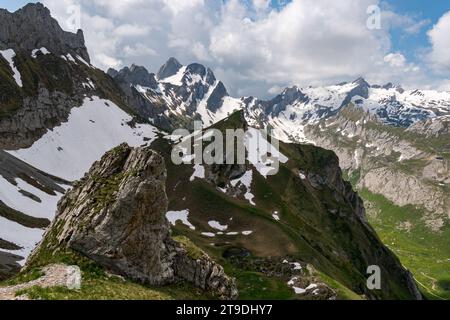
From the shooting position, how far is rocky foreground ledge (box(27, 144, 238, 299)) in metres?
33.6

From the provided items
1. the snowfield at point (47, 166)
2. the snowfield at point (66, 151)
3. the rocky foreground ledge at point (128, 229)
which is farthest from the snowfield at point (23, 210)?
the rocky foreground ledge at point (128, 229)

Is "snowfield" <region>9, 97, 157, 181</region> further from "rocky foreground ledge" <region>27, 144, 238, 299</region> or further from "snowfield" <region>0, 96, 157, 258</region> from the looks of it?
"rocky foreground ledge" <region>27, 144, 238, 299</region>

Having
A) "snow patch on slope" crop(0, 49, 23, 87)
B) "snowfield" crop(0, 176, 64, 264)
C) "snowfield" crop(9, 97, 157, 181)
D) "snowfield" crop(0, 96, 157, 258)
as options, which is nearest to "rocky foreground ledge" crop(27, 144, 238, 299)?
"snowfield" crop(0, 176, 64, 264)

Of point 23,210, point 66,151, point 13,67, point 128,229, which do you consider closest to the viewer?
point 128,229

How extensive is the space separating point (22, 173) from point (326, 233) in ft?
327

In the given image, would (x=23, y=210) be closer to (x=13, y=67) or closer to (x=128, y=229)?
(x=128, y=229)

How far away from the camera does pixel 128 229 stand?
35.4 metres

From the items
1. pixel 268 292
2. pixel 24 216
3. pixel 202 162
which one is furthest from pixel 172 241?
pixel 202 162

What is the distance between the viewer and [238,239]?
11269 cm

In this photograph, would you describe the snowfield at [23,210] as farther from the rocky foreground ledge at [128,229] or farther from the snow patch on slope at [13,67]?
the snow patch on slope at [13,67]

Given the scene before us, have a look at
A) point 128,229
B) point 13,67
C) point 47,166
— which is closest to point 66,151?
point 47,166

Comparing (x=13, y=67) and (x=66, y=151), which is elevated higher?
(x=13, y=67)

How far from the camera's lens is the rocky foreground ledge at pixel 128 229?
33.6 m

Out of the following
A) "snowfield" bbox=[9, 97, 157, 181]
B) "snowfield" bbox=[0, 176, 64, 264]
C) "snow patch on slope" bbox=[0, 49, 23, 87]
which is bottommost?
"snowfield" bbox=[0, 176, 64, 264]
